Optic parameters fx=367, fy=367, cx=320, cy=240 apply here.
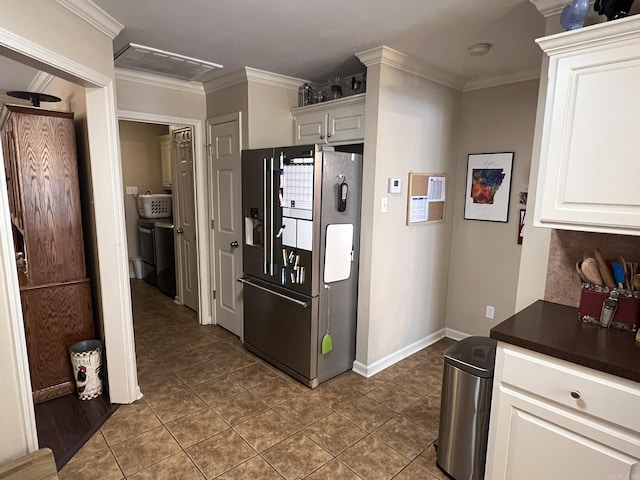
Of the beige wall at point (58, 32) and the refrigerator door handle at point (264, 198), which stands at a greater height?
the beige wall at point (58, 32)

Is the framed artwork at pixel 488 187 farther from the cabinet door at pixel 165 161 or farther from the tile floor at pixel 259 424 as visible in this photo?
the cabinet door at pixel 165 161

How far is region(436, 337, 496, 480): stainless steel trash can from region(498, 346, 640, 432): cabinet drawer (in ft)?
0.82

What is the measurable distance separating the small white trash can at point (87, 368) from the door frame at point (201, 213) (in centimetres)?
134

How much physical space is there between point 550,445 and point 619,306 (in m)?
0.67

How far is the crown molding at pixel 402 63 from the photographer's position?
8.34ft

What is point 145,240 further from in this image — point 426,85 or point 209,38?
point 426,85

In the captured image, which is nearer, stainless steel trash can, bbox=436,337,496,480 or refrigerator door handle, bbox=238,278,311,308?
stainless steel trash can, bbox=436,337,496,480

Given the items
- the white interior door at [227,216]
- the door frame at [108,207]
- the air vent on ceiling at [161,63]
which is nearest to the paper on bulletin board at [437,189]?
the white interior door at [227,216]

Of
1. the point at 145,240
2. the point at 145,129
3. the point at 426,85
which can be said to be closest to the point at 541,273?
the point at 426,85

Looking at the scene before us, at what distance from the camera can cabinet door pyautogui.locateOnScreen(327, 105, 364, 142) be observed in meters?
2.83

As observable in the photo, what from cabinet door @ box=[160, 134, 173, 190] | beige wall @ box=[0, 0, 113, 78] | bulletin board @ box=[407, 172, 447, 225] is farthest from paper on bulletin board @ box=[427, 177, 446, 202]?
cabinet door @ box=[160, 134, 173, 190]

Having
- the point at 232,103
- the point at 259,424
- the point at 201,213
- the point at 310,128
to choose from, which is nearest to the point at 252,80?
the point at 232,103

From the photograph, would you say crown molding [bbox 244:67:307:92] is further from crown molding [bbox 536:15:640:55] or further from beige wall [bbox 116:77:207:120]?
crown molding [bbox 536:15:640:55]

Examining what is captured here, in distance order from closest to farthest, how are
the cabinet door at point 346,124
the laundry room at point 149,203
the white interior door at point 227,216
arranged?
the cabinet door at point 346,124 < the white interior door at point 227,216 < the laundry room at point 149,203
